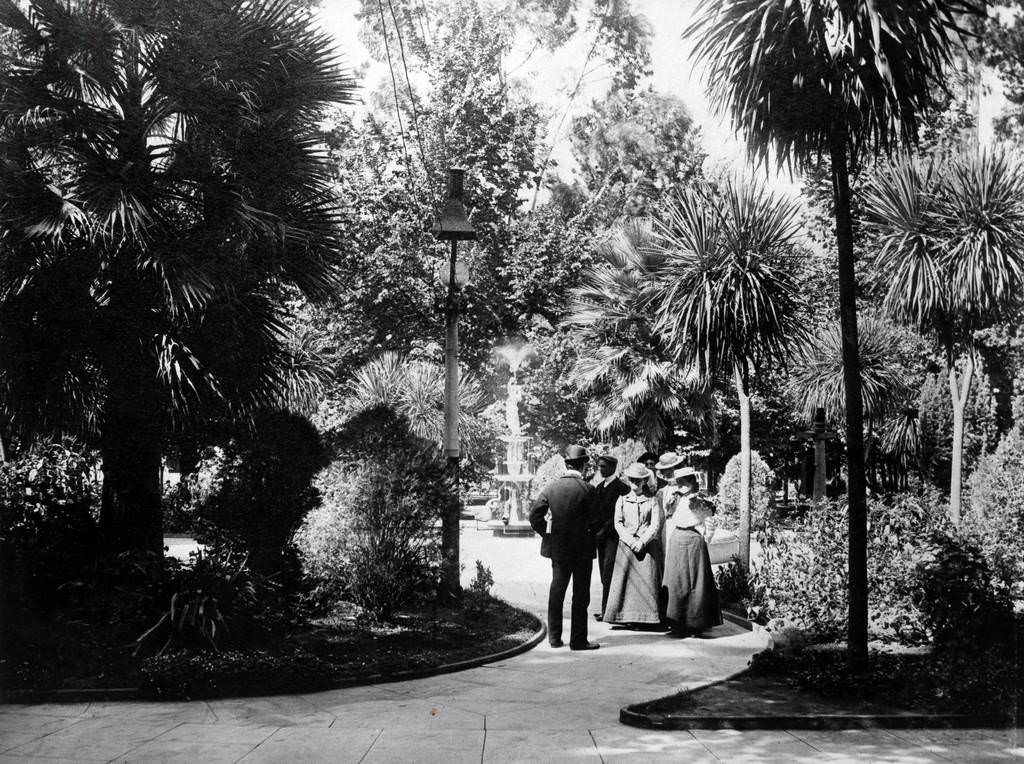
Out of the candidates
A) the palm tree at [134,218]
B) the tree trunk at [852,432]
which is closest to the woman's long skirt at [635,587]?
the tree trunk at [852,432]

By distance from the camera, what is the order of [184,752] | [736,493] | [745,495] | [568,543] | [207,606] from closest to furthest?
[184,752], [207,606], [568,543], [745,495], [736,493]

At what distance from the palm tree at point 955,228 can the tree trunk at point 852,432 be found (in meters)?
1.67

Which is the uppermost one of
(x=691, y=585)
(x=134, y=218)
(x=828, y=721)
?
(x=134, y=218)

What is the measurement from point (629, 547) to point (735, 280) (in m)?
3.27

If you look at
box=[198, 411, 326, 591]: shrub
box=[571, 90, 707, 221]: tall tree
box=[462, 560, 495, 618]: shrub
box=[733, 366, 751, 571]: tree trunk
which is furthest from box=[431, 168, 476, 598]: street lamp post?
box=[733, 366, 751, 571]: tree trunk

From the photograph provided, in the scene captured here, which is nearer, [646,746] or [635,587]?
[646,746]

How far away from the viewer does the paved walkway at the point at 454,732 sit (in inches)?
208

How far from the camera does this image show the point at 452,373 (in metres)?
11.1

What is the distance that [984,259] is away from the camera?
27.5 ft

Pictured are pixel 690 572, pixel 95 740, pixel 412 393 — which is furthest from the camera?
pixel 412 393

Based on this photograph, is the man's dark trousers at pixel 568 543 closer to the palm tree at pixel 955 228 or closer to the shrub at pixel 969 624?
the shrub at pixel 969 624

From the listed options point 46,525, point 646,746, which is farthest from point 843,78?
point 46,525

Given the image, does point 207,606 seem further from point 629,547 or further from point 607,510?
point 629,547

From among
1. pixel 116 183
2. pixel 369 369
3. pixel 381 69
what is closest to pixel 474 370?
pixel 369 369
